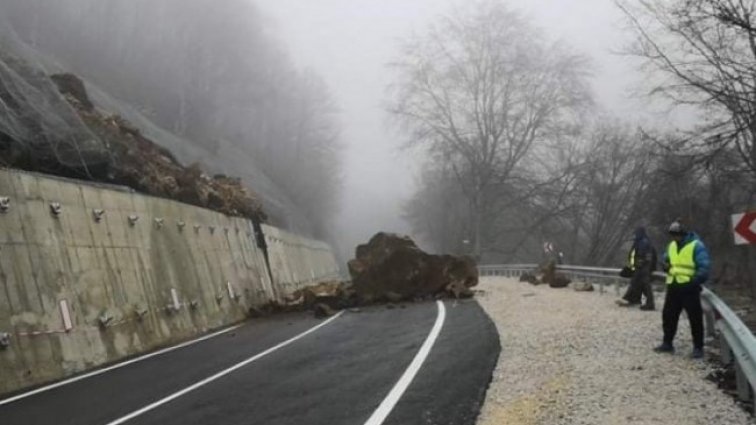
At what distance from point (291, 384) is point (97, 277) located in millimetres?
5888

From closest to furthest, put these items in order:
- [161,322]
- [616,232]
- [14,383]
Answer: [14,383]
[161,322]
[616,232]

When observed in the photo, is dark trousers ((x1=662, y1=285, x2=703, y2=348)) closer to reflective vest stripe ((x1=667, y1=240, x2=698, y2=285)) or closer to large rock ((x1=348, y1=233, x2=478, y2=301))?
reflective vest stripe ((x1=667, y1=240, x2=698, y2=285))

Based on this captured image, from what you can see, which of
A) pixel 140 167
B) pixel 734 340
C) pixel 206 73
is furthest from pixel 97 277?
pixel 206 73

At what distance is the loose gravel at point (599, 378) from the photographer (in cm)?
668

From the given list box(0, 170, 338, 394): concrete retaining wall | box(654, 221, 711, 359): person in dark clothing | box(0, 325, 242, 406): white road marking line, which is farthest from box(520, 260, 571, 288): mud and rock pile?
box(654, 221, 711, 359): person in dark clothing

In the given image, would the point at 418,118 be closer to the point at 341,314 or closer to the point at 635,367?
the point at 341,314

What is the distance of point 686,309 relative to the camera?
9.65m

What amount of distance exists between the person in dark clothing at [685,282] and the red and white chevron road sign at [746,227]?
171cm

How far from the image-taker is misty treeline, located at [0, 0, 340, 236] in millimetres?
57438

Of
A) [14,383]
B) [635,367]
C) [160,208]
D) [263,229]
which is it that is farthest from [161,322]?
[263,229]

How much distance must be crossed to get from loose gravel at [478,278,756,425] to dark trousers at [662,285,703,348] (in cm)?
33

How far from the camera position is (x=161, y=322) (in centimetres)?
1499

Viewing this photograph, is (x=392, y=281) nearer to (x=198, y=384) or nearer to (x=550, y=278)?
(x=550, y=278)

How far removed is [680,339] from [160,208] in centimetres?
1172
